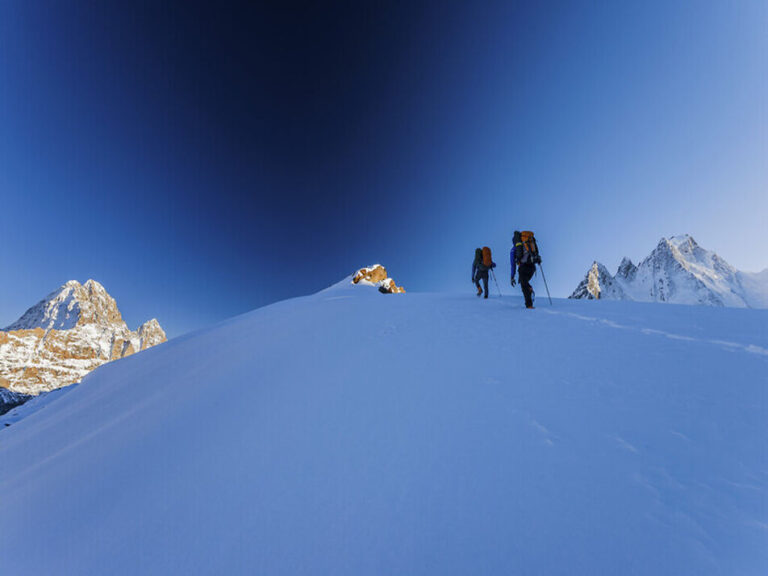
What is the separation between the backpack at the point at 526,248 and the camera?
715 centimetres

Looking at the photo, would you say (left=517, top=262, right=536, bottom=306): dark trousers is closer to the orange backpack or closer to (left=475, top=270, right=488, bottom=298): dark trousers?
the orange backpack

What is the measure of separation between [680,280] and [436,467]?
567 feet

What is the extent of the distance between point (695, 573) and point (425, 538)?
173 cm

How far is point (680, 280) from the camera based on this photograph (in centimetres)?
11612

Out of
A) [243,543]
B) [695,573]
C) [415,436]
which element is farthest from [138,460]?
[695,573]

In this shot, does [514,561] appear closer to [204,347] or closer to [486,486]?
[486,486]

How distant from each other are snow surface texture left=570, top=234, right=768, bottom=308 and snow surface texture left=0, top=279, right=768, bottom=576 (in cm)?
13388

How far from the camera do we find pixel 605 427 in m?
2.66

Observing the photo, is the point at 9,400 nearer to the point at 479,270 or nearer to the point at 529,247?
the point at 479,270

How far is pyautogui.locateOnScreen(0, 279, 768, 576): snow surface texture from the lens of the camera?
190 centimetres

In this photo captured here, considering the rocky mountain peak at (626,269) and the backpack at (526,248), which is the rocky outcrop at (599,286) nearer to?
the rocky mountain peak at (626,269)

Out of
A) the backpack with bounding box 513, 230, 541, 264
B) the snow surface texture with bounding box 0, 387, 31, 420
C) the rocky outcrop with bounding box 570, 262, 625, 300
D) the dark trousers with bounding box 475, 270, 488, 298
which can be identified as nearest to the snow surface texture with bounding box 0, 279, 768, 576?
the backpack with bounding box 513, 230, 541, 264

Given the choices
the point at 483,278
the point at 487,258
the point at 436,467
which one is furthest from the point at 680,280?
the point at 436,467

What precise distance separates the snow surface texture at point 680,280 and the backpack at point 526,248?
130m
